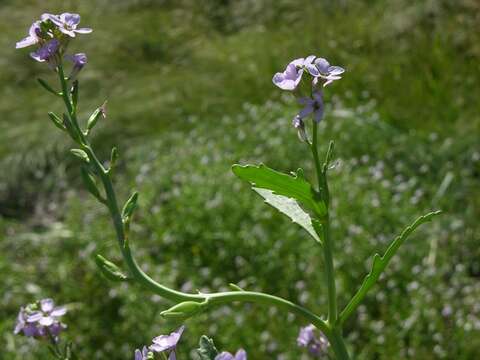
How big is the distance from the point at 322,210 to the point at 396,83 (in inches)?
190

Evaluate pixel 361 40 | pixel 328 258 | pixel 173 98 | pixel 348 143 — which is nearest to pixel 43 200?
pixel 173 98

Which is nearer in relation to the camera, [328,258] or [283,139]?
[328,258]

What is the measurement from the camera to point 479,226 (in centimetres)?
404

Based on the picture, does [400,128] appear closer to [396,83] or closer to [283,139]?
[396,83]

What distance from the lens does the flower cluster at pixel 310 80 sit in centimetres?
92

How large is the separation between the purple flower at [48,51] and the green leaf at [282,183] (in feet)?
1.00

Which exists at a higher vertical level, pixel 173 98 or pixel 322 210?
pixel 322 210

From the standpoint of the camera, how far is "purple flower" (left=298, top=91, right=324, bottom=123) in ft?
2.99

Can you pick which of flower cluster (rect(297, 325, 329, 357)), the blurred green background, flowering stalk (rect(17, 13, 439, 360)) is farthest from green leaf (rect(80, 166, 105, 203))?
the blurred green background

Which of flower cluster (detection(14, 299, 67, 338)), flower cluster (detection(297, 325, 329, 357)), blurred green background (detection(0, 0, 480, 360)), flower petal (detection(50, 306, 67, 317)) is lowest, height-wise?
blurred green background (detection(0, 0, 480, 360))

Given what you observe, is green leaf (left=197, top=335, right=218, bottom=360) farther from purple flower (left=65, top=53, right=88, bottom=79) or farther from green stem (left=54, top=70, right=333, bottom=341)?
purple flower (left=65, top=53, right=88, bottom=79)

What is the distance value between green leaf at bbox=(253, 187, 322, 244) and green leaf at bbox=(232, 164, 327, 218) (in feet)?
0.21

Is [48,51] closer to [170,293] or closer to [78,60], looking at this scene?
[78,60]

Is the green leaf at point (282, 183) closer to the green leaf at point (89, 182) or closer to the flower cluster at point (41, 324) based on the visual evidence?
the green leaf at point (89, 182)
